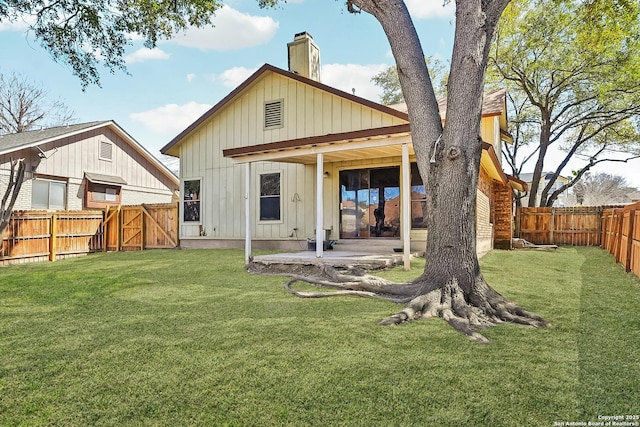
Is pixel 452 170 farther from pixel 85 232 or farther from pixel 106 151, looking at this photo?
pixel 106 151

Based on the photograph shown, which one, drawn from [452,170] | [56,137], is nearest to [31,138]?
[56,137]

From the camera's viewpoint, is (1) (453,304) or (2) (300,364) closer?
(2) (300,364)

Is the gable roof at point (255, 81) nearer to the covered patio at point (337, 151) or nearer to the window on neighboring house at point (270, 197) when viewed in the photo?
the covered patio at point (337, 151)

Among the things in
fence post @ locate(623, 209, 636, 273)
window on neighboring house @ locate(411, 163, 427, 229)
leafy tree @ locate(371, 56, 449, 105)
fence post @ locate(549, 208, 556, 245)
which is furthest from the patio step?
leafy tree @ locate(371, 56, 449, 105)

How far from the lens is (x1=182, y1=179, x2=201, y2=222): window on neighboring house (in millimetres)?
12641

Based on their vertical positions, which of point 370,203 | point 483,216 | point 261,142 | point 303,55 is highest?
point 303,55

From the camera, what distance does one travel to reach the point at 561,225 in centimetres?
1503

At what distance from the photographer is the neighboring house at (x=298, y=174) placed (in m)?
9.52

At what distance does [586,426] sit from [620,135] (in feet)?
70.0

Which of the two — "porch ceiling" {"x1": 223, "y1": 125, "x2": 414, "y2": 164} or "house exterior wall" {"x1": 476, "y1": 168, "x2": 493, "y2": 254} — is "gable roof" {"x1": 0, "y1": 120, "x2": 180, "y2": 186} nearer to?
"porch ceiling" {"x1": 223, "y1": 125, "x2": 414, "y2": 164}

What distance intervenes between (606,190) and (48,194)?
148ft

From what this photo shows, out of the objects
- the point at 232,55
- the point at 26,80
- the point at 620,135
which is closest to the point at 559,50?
the point at 620,135

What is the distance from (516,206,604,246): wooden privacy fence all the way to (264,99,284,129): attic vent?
434 inches

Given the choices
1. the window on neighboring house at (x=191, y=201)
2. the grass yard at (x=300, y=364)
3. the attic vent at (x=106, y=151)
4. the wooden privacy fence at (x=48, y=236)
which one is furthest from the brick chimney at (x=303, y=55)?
the attic vent at (x=106, y=151)
